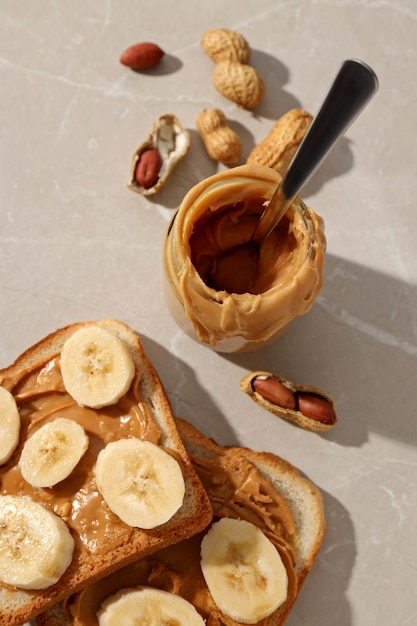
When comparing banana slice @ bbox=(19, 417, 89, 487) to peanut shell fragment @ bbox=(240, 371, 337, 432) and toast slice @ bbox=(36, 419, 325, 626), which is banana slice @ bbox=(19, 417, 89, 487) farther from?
peanut shell fragment @ bbox=(240, 371, 337, 432)

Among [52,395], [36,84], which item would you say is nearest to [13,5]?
[36,84]

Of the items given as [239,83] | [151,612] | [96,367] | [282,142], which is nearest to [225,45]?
[239,83]

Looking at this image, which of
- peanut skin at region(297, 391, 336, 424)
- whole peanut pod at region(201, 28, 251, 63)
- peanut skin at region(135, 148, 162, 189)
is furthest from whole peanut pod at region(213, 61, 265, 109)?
peanut skin at region(297, 391, 336, 424)

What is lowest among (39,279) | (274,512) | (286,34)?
(274,512)

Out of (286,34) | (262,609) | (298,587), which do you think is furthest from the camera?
(286,34)

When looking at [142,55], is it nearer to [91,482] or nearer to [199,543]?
[91,482]

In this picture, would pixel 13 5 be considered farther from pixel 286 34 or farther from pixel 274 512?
pixel 274 512
